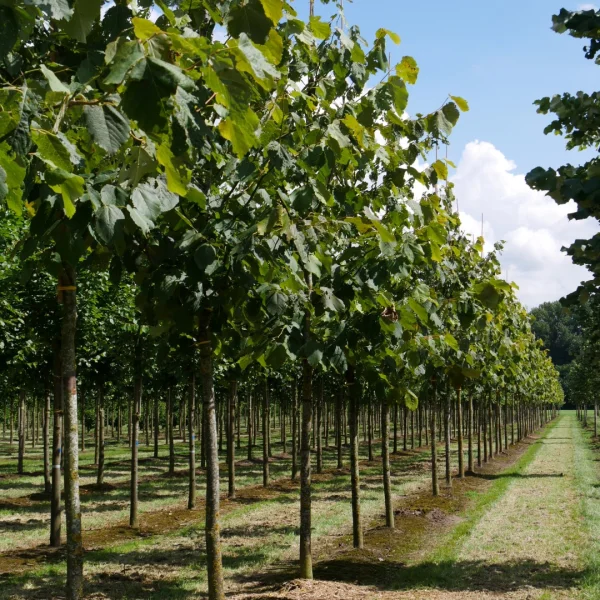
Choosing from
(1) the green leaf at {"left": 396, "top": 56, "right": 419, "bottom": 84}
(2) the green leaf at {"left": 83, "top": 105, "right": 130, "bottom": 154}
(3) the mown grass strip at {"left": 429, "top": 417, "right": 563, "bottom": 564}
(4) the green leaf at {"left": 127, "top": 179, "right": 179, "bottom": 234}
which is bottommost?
(3) the mown grass strip at {"left": 429, "top": 417, "right": 563, "bottom": 564}

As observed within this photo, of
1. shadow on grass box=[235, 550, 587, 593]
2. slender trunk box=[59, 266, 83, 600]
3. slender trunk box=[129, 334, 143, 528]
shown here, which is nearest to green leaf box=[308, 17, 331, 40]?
slender trunk box=[59, 266, 83, 600]

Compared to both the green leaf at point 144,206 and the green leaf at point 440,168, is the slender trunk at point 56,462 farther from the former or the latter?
the green leaf at point 144,206

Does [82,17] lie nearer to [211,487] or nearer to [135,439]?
[211,487]

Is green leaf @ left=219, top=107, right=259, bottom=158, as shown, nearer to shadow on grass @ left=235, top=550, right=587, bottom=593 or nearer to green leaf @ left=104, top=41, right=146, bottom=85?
green leaf @ left=104, top=41, right=146, bottom=85

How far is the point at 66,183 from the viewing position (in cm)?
208

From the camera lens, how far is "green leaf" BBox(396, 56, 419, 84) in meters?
4.35

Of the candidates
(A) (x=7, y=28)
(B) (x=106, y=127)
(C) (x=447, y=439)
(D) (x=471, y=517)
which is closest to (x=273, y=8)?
(B) (x=106, y=127)

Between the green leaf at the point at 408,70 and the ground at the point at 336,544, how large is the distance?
5.34 metres

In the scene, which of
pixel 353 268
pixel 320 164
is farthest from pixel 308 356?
pixel 320 164

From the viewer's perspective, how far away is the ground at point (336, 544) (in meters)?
7.88

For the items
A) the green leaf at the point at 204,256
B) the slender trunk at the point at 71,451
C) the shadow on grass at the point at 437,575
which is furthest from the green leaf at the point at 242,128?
the shadow on grass at the point at 437,575

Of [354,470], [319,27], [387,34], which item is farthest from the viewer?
[354,470]

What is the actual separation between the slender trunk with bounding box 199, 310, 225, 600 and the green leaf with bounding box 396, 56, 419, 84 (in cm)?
252

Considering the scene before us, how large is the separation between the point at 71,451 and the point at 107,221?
2717 millimetres
